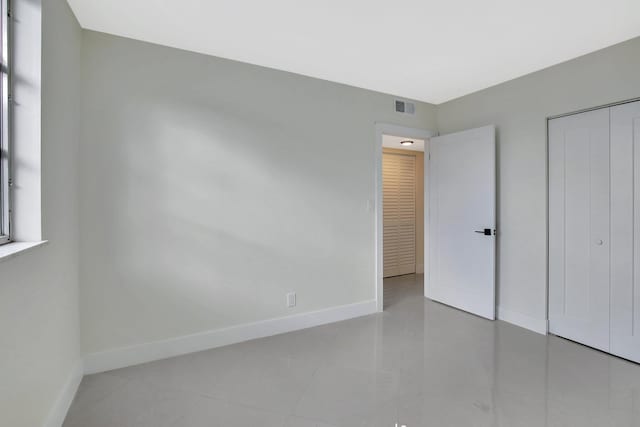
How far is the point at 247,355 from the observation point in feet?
8.45

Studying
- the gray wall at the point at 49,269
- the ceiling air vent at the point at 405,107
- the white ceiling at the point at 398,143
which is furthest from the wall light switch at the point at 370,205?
the gray wall at the point at 49,269

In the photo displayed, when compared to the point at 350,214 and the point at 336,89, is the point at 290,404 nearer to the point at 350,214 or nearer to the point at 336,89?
the point at 350,214

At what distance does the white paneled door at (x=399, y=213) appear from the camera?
5.35 metres

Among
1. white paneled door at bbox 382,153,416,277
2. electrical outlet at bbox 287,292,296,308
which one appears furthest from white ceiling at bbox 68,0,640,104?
white paneled door at bbox 382,153,416,277

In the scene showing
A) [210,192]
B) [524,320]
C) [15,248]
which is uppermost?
[210,192]

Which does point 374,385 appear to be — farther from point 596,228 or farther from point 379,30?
point 379,30

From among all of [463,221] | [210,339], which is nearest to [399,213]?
[463,221]

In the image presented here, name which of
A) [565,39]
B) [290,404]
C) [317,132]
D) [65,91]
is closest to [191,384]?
[290,404]

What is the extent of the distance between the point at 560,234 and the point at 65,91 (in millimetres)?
3965

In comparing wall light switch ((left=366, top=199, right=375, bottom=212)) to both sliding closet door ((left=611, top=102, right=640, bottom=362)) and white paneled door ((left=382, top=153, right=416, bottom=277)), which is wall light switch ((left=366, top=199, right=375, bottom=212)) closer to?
white paneled door ((left=382, top=153, right=416, bottom=277))

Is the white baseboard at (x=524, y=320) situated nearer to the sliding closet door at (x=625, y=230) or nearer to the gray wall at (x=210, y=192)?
the sliding closet door at (x=625, y=230)

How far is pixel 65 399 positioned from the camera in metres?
1.86

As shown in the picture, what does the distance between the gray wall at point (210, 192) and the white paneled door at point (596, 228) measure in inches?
69.9

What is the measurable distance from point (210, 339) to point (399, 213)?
12.4ft
